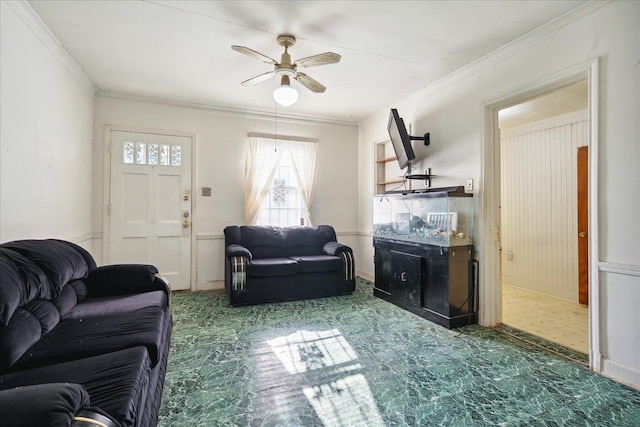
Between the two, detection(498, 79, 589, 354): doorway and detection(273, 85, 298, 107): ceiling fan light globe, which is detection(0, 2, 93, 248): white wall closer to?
detection(273, 85, 298, 107): ceiling fan light globe

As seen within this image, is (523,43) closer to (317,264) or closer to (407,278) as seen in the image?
(407,278)

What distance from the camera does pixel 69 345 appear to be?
4.89 feet

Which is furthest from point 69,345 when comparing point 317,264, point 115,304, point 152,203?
point 152,203

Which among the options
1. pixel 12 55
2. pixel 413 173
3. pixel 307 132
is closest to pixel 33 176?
pixel 12 55

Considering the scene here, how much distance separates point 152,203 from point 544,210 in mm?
5430

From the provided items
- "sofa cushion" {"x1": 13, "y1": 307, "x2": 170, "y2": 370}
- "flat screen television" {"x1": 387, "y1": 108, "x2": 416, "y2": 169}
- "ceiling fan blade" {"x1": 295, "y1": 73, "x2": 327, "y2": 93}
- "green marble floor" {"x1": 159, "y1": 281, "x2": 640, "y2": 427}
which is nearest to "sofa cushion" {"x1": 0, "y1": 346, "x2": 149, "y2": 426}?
"sofa cushion" {"x1": 13, "y1": 307, "x2": 170, "y2": 370}

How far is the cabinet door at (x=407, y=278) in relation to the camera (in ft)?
11.1

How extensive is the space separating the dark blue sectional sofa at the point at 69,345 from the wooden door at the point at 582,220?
4.64m

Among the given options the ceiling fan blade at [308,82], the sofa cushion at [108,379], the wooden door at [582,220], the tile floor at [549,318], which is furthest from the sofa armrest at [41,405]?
the wooden door at [582,220]

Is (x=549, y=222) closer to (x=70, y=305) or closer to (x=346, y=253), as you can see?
(x=346, y=253)

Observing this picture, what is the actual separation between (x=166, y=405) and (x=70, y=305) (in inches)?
37.6

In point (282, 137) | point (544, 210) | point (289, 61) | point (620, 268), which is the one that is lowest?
point (620, 268)

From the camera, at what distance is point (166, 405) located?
1.79m

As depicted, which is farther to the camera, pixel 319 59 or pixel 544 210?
pixel 544 210
